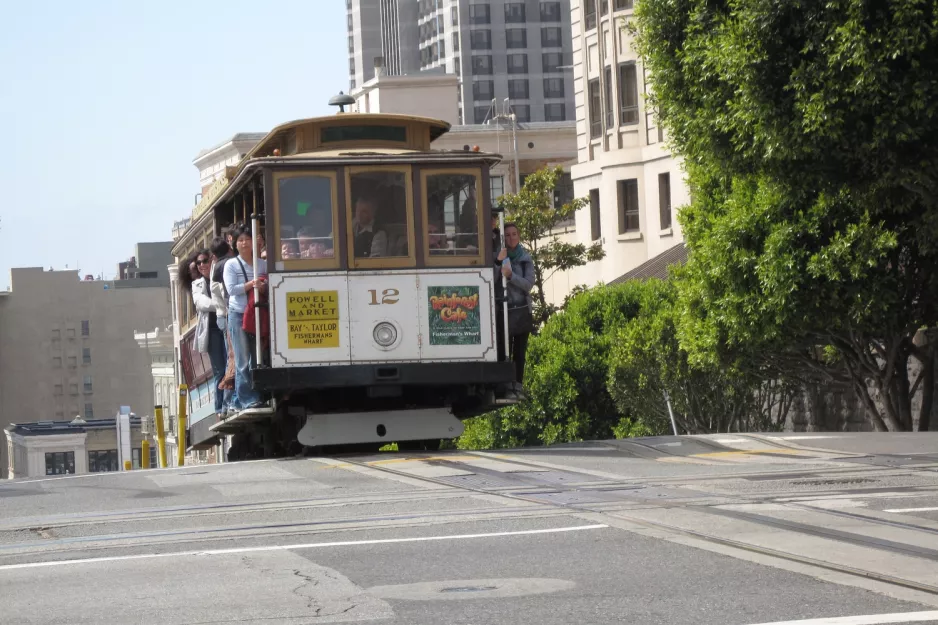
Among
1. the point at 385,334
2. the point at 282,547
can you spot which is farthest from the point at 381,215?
the point at 282,547

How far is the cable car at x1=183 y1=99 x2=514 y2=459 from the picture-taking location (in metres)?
16.2

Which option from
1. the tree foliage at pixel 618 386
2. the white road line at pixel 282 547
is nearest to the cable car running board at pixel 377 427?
the white road line at pixel 282 547

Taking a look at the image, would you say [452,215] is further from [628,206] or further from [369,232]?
[628,206]

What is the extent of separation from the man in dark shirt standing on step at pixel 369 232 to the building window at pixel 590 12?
3237cm

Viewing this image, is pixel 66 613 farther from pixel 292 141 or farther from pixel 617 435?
pixel 617 435

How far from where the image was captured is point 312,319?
16281 mm

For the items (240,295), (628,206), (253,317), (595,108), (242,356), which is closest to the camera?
(253,317)

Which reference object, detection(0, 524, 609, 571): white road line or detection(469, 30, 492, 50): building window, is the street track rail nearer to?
detection(0, 524, 609, 571): white road line

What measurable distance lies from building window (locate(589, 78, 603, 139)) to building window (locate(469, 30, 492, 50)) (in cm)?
9364

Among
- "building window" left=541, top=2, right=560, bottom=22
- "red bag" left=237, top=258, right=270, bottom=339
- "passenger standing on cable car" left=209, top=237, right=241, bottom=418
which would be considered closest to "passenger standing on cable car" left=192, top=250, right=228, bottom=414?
"passenger standing on cable car" left=209, top=237, right=241, bottom=418

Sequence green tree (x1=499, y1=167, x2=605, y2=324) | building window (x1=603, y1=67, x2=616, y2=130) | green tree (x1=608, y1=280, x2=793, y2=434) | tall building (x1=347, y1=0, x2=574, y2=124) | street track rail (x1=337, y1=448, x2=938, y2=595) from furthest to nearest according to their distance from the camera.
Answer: tall building (x1=347, y1=0, x2=574, y2=124) → building window (x1=603, y1=67, x2=616, y2=130) → green tree (x1=499, y1=167, x2=605, y2=324) → green tree (x1=608, y1=280, x2=793, y2=434) → street track rail (x1=337, y1=448, x2=938, y2=595)

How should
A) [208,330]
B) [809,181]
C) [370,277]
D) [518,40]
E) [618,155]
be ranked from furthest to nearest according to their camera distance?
[518,40] → [618,155] → [208,330] → [809,181] → [370,277]

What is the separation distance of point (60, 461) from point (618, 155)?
68.3 metres

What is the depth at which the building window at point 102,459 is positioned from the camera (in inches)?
4306
